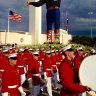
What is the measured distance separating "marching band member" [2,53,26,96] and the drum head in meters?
2.76

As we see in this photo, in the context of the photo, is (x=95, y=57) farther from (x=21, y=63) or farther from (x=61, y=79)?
(x=21, y=63)

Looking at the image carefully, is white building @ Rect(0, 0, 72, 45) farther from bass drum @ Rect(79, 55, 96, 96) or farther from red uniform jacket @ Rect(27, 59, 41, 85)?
bass drum @ Rect(79, 55, 96, 96)

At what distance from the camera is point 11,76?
8.54 metres

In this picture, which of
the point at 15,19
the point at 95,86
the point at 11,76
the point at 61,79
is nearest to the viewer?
the point at 95,86

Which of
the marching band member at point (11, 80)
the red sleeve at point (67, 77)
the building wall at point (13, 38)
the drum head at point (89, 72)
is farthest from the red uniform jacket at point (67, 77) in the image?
the building wall at point (13, 38)

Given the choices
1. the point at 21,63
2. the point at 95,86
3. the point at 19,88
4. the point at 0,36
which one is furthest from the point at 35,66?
the point at 0,36

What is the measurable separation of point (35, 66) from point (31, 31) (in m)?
49.1

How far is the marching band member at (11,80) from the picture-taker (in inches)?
335

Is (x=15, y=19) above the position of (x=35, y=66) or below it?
above

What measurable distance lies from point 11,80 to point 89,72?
9.93 feet

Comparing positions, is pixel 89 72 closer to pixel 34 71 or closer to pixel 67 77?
pixel 67 77

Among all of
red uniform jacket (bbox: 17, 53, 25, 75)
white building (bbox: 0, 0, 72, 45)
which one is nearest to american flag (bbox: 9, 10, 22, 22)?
white building (bbox: 0, 0, 72, 45)

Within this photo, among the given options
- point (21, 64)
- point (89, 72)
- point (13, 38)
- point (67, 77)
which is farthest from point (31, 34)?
point (89, 72)

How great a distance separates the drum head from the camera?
5793 mm
